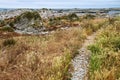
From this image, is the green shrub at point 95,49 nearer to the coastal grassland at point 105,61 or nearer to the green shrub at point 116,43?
the coastal grassland at point 105,61

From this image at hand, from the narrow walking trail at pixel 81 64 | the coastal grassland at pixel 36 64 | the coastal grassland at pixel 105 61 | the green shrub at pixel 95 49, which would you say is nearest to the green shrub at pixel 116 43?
the coastal grassland at pixel 105 61

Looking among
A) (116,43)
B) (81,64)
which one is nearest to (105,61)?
(81,64)

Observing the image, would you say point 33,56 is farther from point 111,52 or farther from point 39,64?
point 111,52

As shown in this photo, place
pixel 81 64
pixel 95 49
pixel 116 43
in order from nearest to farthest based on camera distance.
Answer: pixel 81 64 < pixel 95 49 < pixel 116 43

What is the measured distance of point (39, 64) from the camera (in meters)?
11.2

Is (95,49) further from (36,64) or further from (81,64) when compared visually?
(36,64)

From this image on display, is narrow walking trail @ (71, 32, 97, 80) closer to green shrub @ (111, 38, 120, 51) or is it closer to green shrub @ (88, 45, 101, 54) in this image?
green shrub @ (88, 45, 101, 54)

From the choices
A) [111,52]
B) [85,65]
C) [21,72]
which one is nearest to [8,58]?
[21,72]

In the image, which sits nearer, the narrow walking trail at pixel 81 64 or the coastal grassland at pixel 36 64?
the coastal grassland at pixel 36 64

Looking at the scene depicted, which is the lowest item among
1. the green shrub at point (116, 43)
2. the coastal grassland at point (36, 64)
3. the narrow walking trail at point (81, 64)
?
the narrow walking trail at point (81, 64)

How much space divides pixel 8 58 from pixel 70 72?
2417 millimetres

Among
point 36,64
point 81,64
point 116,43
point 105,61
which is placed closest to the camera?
point 36,64

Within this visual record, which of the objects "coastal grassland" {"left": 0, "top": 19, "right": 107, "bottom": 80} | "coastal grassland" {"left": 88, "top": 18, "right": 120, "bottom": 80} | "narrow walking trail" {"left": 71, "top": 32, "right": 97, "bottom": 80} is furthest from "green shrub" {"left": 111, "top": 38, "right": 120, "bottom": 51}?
"coastal grassland" {"left": 0, "top": 19, "right": 107, "bottom": 80}

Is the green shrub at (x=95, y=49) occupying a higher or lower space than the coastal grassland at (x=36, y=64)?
lower
